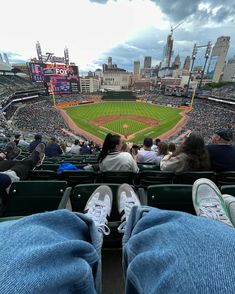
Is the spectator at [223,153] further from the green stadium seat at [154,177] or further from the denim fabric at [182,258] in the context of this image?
the denim fabric at [182,258]

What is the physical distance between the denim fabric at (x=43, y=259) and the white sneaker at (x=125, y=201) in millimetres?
841

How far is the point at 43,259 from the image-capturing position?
0.67 metres

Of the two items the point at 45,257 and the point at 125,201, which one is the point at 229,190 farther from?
the point at 45,257

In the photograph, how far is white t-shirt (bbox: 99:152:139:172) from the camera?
3102 mm

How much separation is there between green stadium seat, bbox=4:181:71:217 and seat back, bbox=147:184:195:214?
1.16 meters

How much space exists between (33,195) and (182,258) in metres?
2.16

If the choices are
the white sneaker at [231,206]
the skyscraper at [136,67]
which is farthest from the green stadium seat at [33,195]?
the skyscraper at [136,67]

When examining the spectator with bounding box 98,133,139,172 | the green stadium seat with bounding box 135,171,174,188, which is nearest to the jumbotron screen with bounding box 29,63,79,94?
the spectator with bounding box 98,133,139,172

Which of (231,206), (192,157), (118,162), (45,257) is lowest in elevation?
(118,162)

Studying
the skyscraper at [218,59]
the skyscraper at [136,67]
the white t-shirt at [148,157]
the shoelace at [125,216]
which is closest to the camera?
the shoelace at [125,216]

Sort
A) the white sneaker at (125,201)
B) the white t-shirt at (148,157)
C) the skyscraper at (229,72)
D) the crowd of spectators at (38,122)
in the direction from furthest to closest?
the skyscraper at (229,72) < the crowd of spectators at (38,122) < the white t-shirt at (148,157) < the white sneaker at (125,201)

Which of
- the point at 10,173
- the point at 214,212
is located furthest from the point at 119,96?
the point at 214,212

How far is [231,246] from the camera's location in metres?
0.67

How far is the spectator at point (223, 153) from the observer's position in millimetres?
2967
